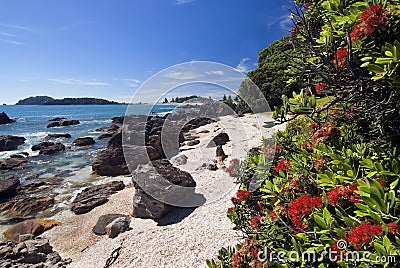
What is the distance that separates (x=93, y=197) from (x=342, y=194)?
11300 millimetres

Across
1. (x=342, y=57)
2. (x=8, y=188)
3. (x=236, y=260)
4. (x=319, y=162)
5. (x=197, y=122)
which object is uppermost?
(x=342, y=57)

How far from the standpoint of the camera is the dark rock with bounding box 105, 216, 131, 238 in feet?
24.1

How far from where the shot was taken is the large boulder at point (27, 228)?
27.9 ft

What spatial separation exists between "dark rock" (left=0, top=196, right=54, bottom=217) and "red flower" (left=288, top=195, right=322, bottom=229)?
1205cm

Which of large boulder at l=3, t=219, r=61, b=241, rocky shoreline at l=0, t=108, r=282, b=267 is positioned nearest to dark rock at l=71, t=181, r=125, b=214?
rocky shoreline at l=0, t=108, r=282, b=267

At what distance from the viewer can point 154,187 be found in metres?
8.10

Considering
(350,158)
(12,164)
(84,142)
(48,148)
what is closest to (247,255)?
(350,158)

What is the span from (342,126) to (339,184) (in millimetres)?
823

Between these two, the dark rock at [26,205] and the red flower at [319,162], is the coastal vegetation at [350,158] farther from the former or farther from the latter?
the dark rock at [26,205]

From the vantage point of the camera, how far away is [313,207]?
1.70 meters

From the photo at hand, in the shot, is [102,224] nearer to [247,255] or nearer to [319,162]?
[247,255]

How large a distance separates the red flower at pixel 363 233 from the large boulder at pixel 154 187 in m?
6.91

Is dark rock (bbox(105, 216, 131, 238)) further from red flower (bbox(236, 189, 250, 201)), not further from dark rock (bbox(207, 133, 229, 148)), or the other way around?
dark rock (bbox(207, 133, 229, 148))

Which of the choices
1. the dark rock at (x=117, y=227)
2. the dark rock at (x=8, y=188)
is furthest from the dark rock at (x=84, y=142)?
the dark rock at (x=117, y=227)
